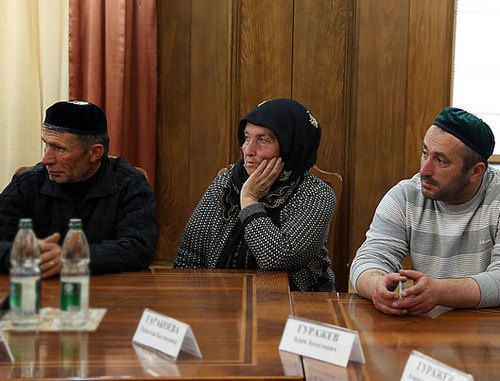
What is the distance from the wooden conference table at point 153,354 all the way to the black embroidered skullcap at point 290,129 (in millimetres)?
645

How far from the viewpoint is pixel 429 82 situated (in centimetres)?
298

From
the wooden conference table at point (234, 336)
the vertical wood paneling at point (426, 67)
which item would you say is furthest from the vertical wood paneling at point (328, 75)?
the wooden conference table at point (234, 336)

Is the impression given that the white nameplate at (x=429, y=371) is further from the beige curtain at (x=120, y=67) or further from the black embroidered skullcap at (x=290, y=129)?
the beige curtain at (x=120, y=67)

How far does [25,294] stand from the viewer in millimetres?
1064

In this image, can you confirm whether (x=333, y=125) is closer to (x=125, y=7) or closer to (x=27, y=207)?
(x=125, y=7)

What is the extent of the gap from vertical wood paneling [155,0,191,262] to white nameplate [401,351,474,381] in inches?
81.0

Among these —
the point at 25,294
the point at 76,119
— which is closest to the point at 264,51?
the point at 76,119

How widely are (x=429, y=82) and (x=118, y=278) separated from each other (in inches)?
75.1

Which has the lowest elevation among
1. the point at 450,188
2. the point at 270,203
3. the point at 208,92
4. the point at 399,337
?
the point at 399,337

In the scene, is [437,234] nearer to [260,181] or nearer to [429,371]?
[260,181]

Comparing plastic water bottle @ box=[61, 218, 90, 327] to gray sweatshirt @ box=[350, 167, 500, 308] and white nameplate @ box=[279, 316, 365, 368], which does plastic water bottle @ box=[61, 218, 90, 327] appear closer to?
white nameplate @ box=[279, 316, 365, 368]

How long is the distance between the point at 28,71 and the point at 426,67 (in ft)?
5.97

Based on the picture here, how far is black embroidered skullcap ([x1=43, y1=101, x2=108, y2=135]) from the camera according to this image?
167cm

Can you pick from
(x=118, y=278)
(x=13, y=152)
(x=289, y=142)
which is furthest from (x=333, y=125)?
(x=118, y=278)
